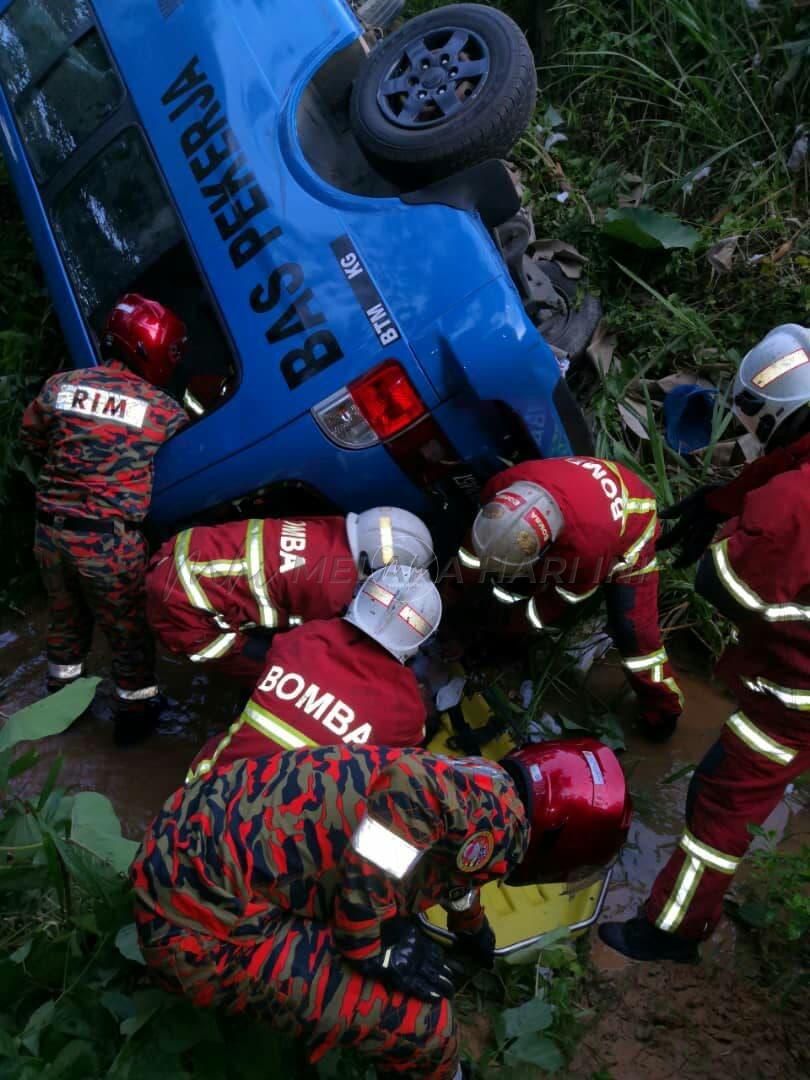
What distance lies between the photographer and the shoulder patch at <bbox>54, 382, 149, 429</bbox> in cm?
313

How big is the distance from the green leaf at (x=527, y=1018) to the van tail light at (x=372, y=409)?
1703 mm

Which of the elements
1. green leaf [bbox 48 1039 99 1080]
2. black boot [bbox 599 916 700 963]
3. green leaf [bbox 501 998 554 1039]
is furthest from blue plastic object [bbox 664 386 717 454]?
green leaf [bbox 48 1039 99 1080]

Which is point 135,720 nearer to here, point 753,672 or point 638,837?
point 638,837

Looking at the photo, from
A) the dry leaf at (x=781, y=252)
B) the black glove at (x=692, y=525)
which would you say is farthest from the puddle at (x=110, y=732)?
the dry leaf at (x=781, y=252)

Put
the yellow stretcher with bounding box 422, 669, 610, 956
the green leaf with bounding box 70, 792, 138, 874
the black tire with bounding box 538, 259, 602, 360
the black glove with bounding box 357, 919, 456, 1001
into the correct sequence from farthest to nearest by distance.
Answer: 1. the black tire with bounding box 538, 259, 602, 360
2. the yellow stretcher with bounding box 422, 669, 610, 956
3. the green leaf with bounding box 70, 792, 138, 874
4. the black glove with bounding box 357, 919, 456, 1001

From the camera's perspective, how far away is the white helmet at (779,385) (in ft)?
8.36

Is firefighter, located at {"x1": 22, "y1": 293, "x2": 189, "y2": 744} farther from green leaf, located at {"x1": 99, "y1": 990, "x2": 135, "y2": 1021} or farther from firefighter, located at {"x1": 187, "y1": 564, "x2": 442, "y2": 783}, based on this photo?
green leaf, located at {"x1": 99, "y1": 990, "x2": 135, "y2": 1021}

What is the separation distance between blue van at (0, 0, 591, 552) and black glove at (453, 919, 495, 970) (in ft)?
4.49

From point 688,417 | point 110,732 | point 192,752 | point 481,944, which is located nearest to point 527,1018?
point 481,944

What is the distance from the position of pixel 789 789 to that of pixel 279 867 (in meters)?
1.95

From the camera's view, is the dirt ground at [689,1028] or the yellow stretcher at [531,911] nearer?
the dirt ground at [689,1028]

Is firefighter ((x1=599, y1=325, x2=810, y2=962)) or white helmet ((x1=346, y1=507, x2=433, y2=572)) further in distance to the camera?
white helmet ((x1=346, y1=507, x2=433, y2=572))

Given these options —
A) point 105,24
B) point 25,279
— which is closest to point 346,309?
point 105,24

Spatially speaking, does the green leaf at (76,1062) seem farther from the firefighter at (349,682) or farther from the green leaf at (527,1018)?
the green leaf at (527,1018)
